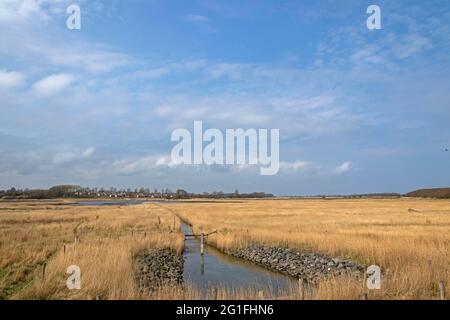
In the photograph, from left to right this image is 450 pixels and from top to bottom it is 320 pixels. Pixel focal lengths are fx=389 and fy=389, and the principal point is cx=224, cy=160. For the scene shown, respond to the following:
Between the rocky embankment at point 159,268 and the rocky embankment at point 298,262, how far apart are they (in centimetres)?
518

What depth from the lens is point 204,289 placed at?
1684 centimetres

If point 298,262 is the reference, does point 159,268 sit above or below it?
above

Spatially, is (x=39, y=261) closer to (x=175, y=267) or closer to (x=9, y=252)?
(x=9, y=252)

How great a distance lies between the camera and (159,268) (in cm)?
2003

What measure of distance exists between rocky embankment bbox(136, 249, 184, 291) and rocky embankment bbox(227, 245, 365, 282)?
17.0 feet

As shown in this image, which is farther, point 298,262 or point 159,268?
point 298,262

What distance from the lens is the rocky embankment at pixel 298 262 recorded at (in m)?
19.3

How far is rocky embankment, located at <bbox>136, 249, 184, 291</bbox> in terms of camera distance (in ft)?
54.5

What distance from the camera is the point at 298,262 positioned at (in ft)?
74.9

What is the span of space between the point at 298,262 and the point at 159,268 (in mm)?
8193

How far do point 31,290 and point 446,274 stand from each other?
13.6 m

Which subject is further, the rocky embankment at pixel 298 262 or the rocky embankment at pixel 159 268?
the rocky embankment at pixel 298 262
